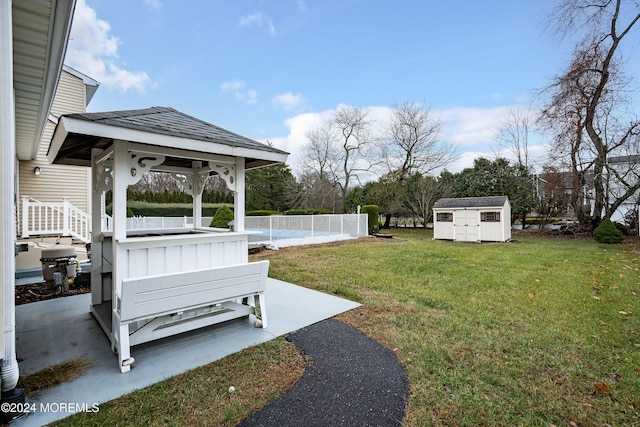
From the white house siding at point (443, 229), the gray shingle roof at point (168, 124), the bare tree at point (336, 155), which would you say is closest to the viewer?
the gray shingle roof at point (168, 124)

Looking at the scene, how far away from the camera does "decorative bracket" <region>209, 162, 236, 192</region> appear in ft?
12.8

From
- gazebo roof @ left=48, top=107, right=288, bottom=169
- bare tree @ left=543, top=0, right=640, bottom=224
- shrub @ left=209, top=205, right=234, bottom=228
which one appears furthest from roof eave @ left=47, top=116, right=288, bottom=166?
bare tree @ left=543, top=0, right=640, bottom=224

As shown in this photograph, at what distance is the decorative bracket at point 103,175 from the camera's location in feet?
12.1

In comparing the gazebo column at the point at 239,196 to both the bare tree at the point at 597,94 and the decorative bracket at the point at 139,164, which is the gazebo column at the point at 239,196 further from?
the bare tree at the point at 597,94

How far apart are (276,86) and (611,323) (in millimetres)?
15547

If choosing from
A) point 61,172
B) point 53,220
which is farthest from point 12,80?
point 61,172

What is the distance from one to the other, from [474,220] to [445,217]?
4.80ft

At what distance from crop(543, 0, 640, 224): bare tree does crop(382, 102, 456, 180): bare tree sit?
24.4ft

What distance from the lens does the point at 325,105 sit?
84.0 ft

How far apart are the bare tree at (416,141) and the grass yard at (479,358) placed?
17552 millimetres

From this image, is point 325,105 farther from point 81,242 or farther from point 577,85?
point 81,242

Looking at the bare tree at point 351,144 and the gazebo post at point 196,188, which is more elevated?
the bare tree at point 351,144

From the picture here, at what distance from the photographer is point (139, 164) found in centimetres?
327

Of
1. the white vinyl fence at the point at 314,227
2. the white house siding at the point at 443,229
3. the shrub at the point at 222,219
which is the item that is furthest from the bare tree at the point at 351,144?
the shrub at the point at 222,219
